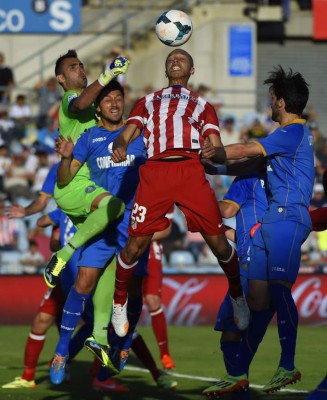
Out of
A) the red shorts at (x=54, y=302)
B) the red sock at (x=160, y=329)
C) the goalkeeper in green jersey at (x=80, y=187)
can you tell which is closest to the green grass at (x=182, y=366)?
the red sock at (x=160, y=329)

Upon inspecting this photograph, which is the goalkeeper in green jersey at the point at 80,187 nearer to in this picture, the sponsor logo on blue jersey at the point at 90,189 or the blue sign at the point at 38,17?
the sponsor logo on blue jersey at the point at 90,189

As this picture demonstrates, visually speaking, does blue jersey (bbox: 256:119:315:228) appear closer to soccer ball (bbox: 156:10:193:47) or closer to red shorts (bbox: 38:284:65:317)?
soccer ball (bbox: 156:10:193:47)

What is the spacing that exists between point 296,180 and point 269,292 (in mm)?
923

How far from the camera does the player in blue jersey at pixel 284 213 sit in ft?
29.7

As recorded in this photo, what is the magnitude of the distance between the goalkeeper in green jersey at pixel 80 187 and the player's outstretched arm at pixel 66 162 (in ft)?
0.08

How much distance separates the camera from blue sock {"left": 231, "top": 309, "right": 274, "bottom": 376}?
360 inches

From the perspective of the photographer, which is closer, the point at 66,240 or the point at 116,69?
the point at 116,69

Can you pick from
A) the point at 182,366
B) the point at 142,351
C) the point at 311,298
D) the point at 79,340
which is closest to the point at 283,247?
the point at 142,351

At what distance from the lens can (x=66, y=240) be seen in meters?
11.1

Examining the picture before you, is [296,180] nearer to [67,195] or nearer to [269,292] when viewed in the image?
[269,292]

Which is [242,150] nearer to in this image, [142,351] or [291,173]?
[291,173]

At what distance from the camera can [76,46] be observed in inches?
977

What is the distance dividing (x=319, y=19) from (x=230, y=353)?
16546 mm

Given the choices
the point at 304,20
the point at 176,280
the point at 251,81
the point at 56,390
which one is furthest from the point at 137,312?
the point at 304,20
